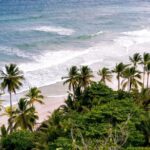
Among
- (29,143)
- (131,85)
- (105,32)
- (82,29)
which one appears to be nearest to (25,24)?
(82,29)

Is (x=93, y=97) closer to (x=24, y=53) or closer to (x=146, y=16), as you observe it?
(x=24, y=53)

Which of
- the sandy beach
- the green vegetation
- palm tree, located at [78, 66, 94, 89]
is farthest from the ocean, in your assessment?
the green vegetation

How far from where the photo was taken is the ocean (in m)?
91.0

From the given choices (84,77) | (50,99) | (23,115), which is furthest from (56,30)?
(23,115)

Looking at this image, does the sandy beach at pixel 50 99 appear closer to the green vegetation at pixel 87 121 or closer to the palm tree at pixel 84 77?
the palm tree at pixel 84 77

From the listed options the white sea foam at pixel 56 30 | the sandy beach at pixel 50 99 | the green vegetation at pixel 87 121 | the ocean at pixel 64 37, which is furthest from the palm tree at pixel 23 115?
the white sea foam at pixel 56 30

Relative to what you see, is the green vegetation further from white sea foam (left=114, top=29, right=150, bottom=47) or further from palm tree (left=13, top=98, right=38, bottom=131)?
white sea foam (left=114, top=29, right=150, bottom=47)

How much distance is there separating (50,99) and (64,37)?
46118 mm

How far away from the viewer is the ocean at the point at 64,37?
91.0m

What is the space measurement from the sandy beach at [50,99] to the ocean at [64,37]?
270 cm

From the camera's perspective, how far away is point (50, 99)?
7125 centimetres

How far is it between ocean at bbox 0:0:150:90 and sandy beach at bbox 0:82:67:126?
2.70 metres

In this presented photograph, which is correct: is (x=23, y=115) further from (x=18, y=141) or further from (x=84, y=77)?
(x=84, y=77)

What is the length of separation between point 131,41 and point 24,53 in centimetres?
3022
